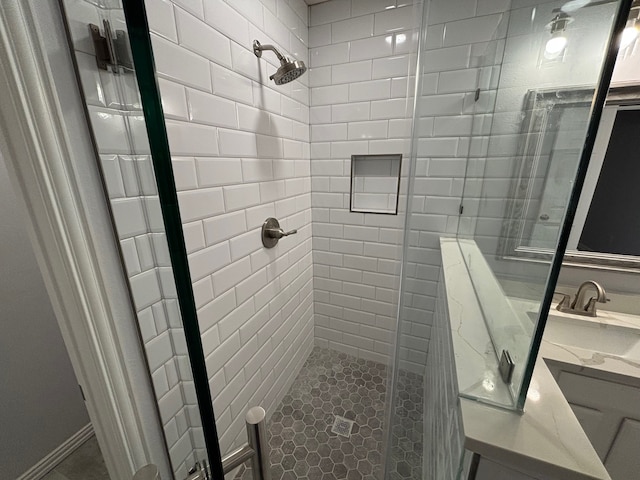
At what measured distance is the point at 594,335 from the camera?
0.99 metres

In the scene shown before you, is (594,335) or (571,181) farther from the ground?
(571,181)

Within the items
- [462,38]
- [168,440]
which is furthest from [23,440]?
[462,38]

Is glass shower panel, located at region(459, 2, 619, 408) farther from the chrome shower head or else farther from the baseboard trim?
the baseboard trim

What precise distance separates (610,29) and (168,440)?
1089 millimetres

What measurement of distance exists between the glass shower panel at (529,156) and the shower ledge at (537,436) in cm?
4

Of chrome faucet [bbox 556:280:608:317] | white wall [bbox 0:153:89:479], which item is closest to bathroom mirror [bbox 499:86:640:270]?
chrome faucet [bbox 556:280:608:317]

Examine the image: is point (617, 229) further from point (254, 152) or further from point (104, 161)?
point (104, 161)

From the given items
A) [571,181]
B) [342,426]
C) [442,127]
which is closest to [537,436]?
[571,181]

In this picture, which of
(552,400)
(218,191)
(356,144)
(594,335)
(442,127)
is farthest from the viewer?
(356,144)

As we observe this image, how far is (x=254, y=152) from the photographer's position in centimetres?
104

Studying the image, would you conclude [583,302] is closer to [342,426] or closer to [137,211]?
→ [342,426]

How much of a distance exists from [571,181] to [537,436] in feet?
1.43

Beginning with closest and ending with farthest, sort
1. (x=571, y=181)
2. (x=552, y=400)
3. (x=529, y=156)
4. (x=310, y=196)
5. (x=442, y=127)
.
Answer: (x=571, y=181)
(x=552, y=400)
(x=529, y=156)
(x=442, y=127)
(x=310, y=196)

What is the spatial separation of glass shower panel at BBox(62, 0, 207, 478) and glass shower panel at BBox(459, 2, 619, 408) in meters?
0.64
